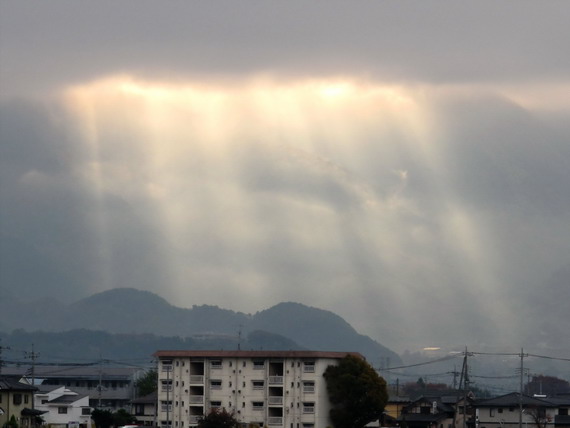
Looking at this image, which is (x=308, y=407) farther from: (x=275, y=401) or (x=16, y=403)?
(x=16, y=403)

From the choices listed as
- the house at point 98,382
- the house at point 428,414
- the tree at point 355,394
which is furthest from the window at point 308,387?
the house at point 98,382

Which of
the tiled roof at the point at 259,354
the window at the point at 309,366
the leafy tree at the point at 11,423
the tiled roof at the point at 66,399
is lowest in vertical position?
the leafy tree at the point at 11,423

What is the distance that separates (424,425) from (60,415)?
4228 centimetres

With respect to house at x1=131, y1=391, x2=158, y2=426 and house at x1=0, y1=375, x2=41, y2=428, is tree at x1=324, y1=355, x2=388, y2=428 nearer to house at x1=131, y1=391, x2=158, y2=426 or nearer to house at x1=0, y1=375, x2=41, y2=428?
house at x1=0, y1=375, x2=41, y2=428

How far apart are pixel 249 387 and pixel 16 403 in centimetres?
2158

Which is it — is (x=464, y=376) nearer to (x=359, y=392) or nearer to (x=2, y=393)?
(x=359, y=392)

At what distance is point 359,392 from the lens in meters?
97.1

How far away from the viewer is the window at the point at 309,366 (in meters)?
101

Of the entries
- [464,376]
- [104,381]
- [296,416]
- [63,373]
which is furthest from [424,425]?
[63,373]

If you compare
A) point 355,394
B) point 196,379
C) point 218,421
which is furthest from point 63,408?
point 355,394

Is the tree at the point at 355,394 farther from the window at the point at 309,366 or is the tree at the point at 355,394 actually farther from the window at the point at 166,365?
the window at the point at 166,365

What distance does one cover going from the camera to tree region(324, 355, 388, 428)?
9619cm

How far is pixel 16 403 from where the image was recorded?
319ft

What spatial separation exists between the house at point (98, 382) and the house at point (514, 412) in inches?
2053
